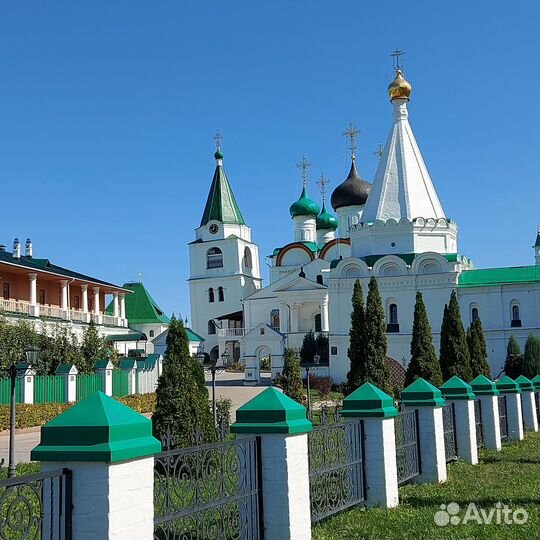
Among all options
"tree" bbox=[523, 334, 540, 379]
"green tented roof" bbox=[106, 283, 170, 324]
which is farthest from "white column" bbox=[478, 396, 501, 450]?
"green tented roof" bbox=[106, 283, 170, 324]

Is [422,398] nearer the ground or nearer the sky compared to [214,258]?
nearer the ground

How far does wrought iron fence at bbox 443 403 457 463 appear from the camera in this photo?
32.9 feet

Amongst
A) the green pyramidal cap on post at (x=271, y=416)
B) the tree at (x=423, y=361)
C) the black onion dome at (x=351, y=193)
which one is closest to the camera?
the green pyramidal cap on post at (x=271, y=416)

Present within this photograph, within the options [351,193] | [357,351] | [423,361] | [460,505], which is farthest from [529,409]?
[351,193]

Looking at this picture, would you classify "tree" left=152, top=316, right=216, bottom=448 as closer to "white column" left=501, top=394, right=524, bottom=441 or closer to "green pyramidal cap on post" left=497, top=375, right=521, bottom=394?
"green pyramidal cap on post" left=497, top=375, right=521, bottom=394

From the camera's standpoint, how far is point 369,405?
712 cm

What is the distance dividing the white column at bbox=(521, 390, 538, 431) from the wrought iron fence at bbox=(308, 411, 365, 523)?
9.83 metres

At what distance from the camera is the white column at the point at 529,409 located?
15.5 m

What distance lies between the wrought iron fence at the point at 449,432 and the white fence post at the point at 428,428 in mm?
1076

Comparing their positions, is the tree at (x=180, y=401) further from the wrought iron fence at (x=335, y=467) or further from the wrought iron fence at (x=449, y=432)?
the wrought iron fence at (x=335, y=467)

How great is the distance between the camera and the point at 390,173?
34.5 m

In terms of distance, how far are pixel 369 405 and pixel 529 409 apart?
986cm

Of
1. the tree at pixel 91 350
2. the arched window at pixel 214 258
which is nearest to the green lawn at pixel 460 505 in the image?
the tree at pixel 91 350

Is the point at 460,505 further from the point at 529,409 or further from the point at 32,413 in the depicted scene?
the point at 32,413
